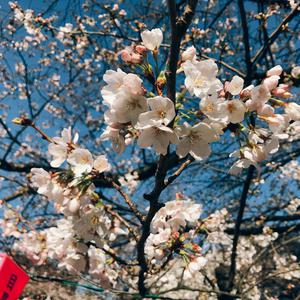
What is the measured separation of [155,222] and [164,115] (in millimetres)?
964

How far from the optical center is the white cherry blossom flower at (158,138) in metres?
1.14

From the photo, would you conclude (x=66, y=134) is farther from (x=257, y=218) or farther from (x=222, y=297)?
(x=257, y=218)

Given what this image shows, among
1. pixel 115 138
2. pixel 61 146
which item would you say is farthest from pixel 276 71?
pixel 61 146

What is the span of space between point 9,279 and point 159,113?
46.1 inches

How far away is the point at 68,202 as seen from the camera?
4.77 ft

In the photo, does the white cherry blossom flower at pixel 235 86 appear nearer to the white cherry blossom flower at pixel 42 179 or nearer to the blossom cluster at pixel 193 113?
the blossom cluster at pixel 193 113

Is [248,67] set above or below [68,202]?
above

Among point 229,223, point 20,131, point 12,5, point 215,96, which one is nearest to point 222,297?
point 229,223

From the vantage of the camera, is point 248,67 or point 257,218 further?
point 257,218

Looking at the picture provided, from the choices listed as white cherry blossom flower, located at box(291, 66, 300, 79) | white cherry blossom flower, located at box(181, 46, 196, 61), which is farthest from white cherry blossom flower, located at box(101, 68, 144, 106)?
white cherry blossom flower, located at box(291, 66, 300, 79)

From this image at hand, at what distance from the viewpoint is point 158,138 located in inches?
45.7

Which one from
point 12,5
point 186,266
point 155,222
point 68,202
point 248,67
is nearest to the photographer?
point 68,202

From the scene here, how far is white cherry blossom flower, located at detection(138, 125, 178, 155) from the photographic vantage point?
1.14 m

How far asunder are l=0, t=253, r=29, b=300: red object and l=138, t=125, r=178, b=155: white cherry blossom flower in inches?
38.4
